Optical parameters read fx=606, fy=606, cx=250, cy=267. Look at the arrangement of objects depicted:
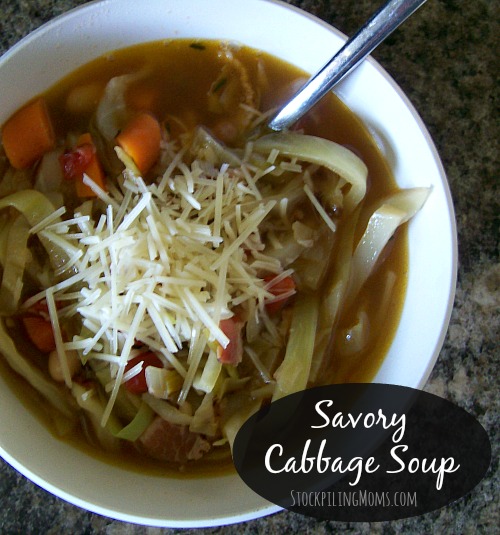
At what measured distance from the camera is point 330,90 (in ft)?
5.12

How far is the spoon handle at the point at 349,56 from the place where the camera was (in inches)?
54.0

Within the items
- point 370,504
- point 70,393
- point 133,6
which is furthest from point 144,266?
point 370,504

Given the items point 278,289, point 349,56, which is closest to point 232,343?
point 278,289

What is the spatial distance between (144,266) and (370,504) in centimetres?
88

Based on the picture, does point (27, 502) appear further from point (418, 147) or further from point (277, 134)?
point (418, 147)

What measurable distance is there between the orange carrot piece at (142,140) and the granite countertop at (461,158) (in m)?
0.40

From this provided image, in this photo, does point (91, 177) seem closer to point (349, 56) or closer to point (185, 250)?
point (185, 250)

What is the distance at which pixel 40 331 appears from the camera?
151 centimetres

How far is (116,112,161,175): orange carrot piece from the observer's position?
1564mm

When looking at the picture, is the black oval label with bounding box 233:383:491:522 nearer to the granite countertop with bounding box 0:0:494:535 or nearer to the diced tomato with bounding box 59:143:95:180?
the granite countertop with bounding box 0:0:494:535

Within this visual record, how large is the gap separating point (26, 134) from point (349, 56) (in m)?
0.83

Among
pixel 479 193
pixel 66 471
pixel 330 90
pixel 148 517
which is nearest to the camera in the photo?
pixel 148 517

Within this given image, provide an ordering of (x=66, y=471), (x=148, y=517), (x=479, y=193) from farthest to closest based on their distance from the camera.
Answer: (x=479, y=193), (x=66, y=471), (x=148, y=517)

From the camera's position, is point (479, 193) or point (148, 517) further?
point (479, 193)
